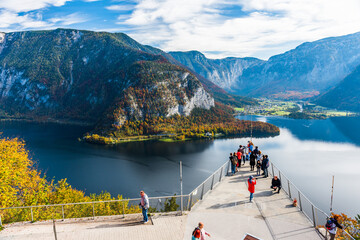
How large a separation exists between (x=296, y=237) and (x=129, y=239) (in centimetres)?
900

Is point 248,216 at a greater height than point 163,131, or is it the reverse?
point 248,216

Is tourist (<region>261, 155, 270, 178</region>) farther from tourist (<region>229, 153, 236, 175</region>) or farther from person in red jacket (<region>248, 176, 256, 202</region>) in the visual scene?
person in red jacket (<region>248, 176, 256, 202</region>)

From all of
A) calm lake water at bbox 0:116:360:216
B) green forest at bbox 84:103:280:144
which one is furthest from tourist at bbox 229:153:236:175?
green forest at bbox 84:103:280:144

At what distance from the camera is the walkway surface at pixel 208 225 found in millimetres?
14000

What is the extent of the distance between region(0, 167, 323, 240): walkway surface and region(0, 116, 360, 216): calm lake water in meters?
50.2

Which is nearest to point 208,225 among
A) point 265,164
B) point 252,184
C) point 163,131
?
point 252,184

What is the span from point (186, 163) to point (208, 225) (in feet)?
269

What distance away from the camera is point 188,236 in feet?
45.7

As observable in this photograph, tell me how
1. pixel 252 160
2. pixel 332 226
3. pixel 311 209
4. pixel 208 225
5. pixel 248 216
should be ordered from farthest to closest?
pixel 311 209 < pixel 252 160 < pixel 248 216 < pixel 208 225 < pixel 332 226

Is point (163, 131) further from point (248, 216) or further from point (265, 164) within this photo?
point (248, 216)

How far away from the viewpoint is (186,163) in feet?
316

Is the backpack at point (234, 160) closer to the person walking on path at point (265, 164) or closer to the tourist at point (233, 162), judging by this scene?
the tourist at point (233, 162)

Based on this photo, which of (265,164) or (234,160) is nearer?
(265,164)

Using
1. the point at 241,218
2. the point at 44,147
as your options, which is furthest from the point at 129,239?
the point at 44,147
